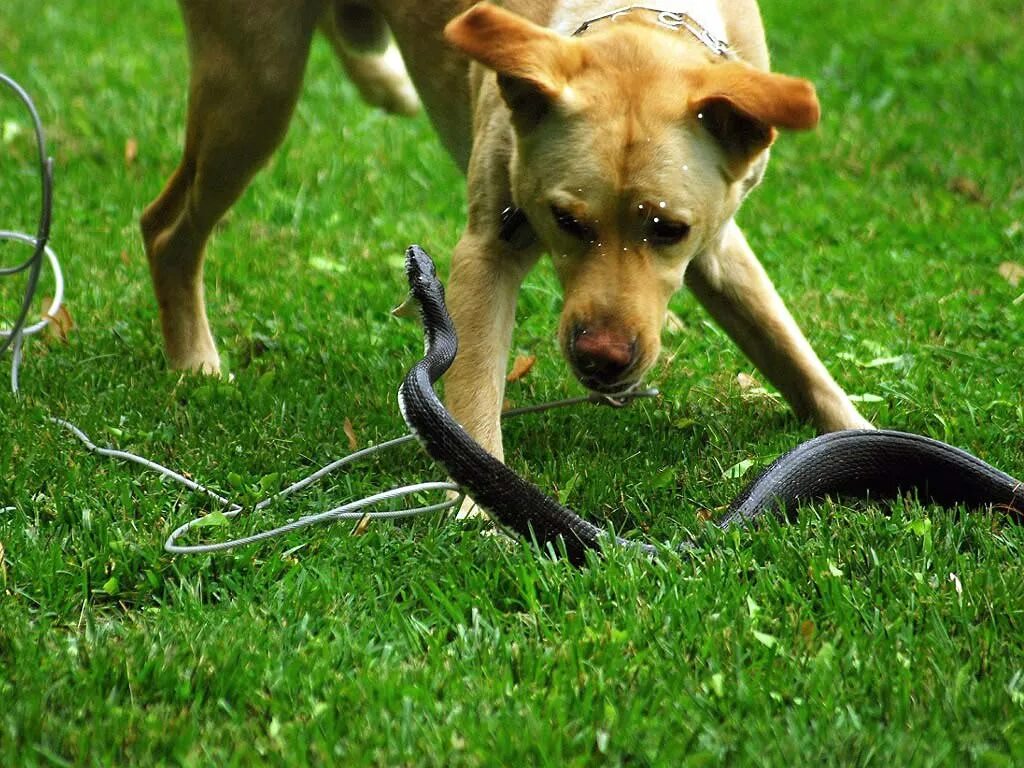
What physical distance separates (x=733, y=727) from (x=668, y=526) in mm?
891

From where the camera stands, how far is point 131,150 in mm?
6160

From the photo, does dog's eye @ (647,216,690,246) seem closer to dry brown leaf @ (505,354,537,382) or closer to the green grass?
the green grass

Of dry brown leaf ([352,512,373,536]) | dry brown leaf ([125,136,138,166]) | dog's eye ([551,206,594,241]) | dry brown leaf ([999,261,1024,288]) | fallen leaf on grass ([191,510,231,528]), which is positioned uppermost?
dog's eye ([551,206,594,241])

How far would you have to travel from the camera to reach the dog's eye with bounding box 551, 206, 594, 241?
3.13 metres

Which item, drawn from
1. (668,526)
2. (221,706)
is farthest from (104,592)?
(668,526)

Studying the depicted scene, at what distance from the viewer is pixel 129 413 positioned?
151 inches

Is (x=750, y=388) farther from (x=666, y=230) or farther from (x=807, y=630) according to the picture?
(x=807, y=630)

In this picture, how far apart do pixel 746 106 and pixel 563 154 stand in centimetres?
42

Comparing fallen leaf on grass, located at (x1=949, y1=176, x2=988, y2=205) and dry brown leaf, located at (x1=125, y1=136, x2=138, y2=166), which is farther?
dry brown leaf, located at (x1=125, y1=136, x2=138, y2=166)

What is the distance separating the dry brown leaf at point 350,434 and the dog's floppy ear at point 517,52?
1016 mm

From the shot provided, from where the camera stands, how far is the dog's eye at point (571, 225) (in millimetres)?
3131

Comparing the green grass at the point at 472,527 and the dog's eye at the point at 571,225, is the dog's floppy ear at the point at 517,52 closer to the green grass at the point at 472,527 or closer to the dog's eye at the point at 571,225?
the dog's eye at the point at 571,225

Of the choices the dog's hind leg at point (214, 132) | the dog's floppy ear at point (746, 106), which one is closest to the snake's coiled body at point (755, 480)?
the dog's floppy ear at point (746, 106)

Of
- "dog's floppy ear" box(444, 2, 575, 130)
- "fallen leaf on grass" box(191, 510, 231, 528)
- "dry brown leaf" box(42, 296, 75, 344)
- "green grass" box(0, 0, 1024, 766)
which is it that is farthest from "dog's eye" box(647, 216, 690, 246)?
"dry brown leaf" box(42, 296, 75, 344)
